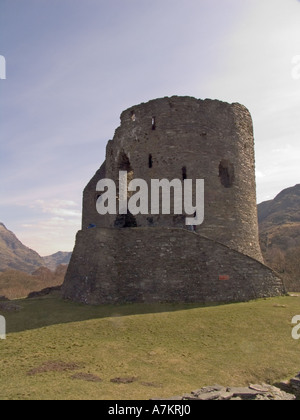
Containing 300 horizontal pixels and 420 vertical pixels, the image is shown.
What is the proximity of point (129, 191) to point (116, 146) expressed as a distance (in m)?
3.14

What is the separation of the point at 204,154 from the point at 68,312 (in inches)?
433

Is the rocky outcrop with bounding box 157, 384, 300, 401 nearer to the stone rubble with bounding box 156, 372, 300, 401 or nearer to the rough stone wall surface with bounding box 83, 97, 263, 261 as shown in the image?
the stone rubble with bounding box 156, 372, 300, 401

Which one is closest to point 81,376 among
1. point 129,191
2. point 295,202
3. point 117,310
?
point 117,310

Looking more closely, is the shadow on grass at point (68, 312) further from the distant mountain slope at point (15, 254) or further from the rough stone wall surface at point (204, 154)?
the distant mountain slope at point (15, 254)

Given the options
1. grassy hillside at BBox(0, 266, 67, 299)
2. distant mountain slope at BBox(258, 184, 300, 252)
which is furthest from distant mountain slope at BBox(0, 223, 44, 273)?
distant mountain slope at BBox(258, 184, 300, 252)

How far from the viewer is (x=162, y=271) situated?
14156 mm

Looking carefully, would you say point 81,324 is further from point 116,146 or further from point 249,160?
point 249,160

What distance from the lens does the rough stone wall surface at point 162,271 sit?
13.8 m

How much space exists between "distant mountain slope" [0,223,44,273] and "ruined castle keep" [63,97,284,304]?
3634 inches

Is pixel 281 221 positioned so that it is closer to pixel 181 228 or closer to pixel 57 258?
pixel 181 228

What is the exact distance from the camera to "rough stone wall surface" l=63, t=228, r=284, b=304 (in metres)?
13.8

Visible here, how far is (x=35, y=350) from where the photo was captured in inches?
353

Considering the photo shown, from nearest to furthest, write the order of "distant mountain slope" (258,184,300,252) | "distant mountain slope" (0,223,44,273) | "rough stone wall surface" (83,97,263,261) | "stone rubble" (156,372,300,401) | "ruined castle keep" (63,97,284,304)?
"stone rubble" (156,372,300,401) → "ruined castle keep" (63,97,284,304) → "rough stone wall surface" (83,97,263,261) → "distant mountain slope" (258,184,300,252) → "distant mountain slope" (0,223,44,273)

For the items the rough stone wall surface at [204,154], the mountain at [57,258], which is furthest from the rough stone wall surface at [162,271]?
the mountain at [57,258]
